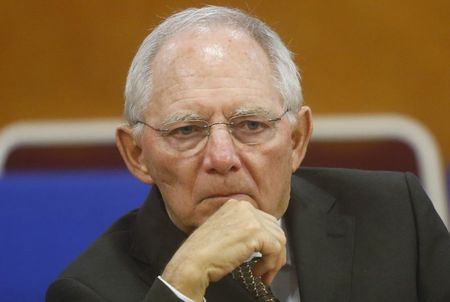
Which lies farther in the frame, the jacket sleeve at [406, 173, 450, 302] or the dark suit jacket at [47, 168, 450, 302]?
the jacket sleeve at [406, 173, 450, 302]

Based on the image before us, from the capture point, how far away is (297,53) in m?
2.60

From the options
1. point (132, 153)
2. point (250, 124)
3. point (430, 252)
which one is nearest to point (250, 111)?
point (250, 124)

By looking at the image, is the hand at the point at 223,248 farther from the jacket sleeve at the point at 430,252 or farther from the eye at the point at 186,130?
the jacket sleeve at the point at 430,252

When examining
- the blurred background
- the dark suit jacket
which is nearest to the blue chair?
the dark suit jacket

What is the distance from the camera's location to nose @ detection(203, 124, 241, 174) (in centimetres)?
151

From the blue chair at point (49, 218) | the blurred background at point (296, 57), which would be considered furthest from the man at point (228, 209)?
the blurred background at point (296, 57)

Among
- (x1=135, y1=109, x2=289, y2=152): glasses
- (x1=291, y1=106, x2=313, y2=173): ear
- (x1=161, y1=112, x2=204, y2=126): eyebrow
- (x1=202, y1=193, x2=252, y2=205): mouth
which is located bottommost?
(x1=202, y1=193, x2=252, y2=205): mouth

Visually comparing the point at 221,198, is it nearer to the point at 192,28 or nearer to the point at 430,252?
the point at 192,28

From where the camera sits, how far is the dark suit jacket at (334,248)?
1611mm

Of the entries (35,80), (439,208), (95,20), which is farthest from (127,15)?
(439,208)

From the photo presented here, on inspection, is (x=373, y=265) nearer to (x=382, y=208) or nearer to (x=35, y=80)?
(x=382, y=208)

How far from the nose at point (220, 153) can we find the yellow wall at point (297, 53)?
3.56ft

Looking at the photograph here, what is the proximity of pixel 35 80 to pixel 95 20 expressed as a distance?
0.25 m

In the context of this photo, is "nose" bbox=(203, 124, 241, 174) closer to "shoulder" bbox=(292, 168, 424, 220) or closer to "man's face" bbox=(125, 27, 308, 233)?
"man's face" bbox=(125, 27, 308, 233)
